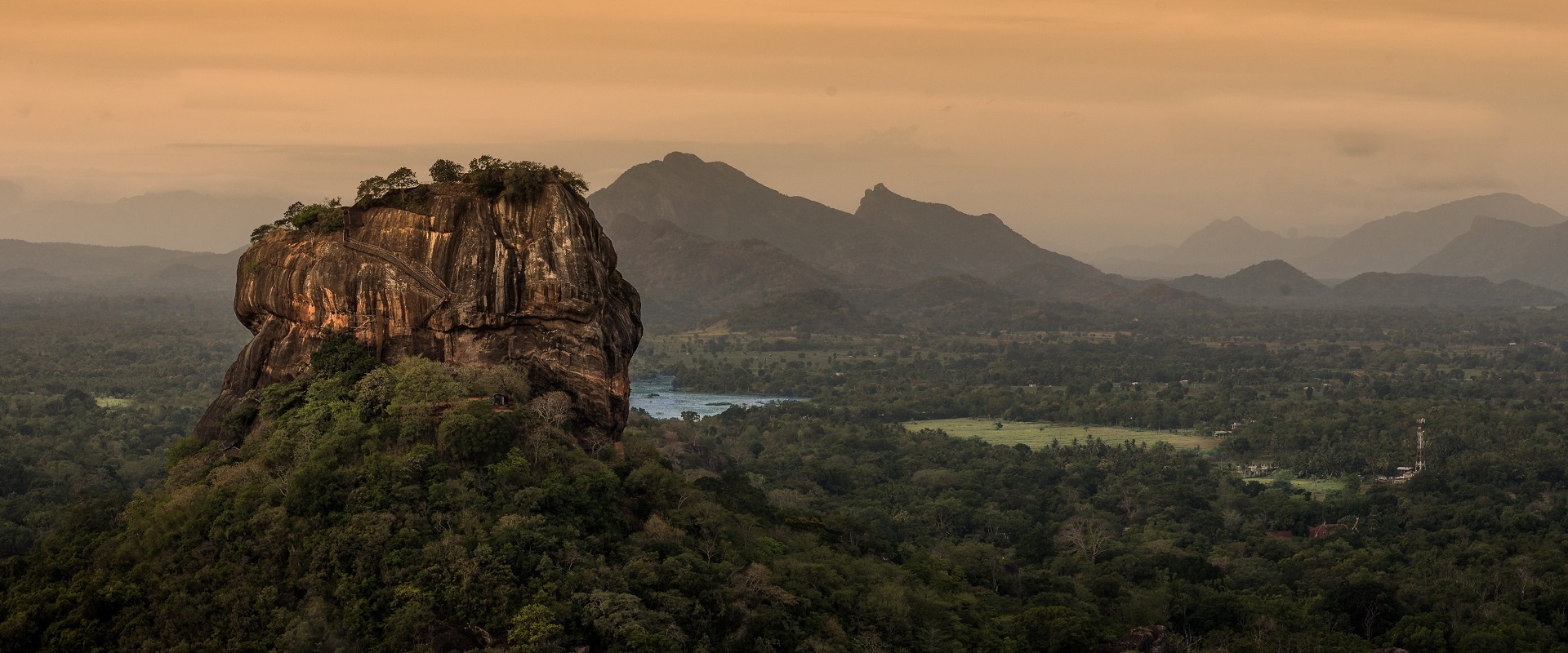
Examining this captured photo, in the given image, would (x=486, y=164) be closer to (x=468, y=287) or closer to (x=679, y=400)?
(x=468, y=287)

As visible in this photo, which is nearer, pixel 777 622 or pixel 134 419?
pixel 777 622

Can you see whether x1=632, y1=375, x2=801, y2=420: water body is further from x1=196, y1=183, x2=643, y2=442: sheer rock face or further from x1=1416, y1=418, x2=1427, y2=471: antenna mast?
x1=196, y1=183, x2=643, y2=442: sheer rock face

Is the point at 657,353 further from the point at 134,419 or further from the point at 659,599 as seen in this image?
the point at 659,599

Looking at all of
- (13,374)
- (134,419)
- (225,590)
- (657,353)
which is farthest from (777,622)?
(657,353)

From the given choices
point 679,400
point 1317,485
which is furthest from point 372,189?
point 679,400

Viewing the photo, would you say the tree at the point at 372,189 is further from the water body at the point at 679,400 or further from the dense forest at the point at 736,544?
the water body at the point at 679,400

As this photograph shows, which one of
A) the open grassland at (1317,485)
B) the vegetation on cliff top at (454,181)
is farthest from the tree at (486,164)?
the open grassland at (1317,485)
